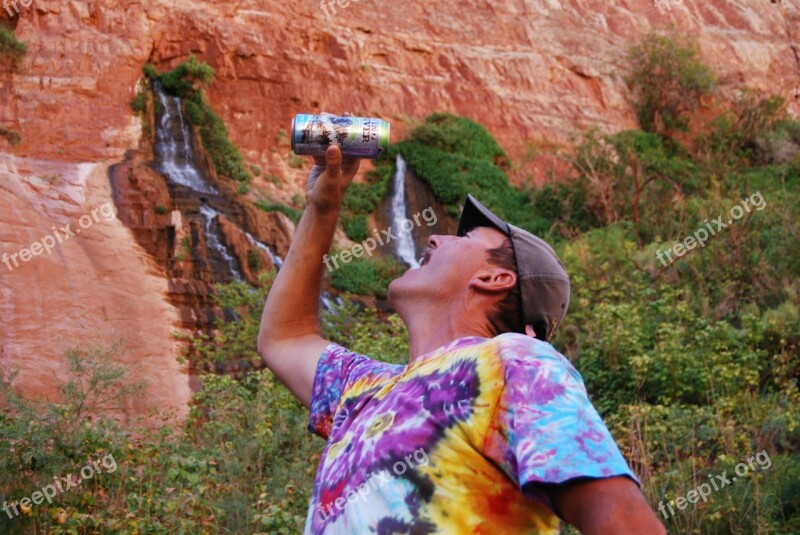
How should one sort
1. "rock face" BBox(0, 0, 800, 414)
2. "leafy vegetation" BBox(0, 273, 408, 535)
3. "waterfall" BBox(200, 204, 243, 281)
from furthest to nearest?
"waterfall" BBox(200, 204, 243, 281), "rock face" BBox(0, 0, 800, 414), "leafy vegetation" BBox(0, 273, 408, 535)

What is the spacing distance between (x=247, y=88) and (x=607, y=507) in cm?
2204

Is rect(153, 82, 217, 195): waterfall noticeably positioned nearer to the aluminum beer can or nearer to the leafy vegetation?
the leafy vegetation

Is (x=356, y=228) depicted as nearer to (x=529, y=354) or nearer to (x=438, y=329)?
(x=438, y=329)

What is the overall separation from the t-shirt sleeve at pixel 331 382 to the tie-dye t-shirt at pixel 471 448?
0.29 meters

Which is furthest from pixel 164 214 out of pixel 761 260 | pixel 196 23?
pixel 761 260

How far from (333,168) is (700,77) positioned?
26528 mm

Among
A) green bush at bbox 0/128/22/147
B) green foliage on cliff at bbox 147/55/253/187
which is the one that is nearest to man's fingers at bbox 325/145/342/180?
green bush at bbox 0/128/22/147

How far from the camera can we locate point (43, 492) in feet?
15.7

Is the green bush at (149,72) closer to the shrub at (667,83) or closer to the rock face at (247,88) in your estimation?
the rock face at (247,88)

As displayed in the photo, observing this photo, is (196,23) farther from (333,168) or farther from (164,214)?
(333,168)

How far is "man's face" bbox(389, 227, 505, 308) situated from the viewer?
6.43ft

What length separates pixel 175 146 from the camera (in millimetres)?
20406

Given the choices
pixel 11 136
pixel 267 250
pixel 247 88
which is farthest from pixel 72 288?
pixel 247 88

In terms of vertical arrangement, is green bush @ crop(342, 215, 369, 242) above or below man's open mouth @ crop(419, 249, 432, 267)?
below
